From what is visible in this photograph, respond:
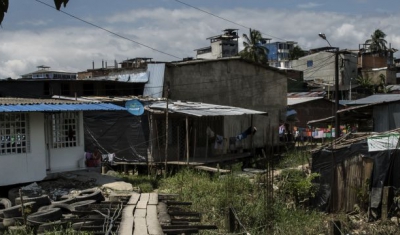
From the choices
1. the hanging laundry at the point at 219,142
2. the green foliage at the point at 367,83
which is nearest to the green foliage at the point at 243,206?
the hanging laundry at the point at 219,142

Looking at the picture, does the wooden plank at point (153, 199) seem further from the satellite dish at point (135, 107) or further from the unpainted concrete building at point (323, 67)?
the unpainted concrete building at point (323, 67)

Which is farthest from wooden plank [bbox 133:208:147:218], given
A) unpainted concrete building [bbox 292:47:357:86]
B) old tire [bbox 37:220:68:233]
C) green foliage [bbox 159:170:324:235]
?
unpainted concrete building [bbox 292:47:357:86]

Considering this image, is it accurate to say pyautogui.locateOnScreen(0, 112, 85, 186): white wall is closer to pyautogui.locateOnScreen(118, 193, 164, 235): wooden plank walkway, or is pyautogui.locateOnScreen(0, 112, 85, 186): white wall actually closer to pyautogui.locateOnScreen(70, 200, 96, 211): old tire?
pyautogui.locateOnScreen(70, 200, 96, 211): old tire

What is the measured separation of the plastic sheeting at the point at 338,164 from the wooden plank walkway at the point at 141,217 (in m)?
5.54

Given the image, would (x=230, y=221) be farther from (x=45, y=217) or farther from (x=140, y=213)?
(x=45, y=217)

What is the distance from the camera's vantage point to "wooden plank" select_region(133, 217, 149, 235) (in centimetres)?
699

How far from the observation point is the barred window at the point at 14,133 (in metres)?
12.9

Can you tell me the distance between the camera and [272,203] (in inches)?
452

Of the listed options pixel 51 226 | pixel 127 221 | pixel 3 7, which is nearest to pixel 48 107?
pixel 51 226

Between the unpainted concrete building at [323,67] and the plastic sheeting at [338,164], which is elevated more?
the unpainted concrete building at [323,67]

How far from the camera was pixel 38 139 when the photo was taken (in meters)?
13.7

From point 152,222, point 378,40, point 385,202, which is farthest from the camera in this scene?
point 378,40

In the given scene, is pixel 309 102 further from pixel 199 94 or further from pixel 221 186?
pixel 221 186

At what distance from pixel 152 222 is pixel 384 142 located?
25.0 ft
